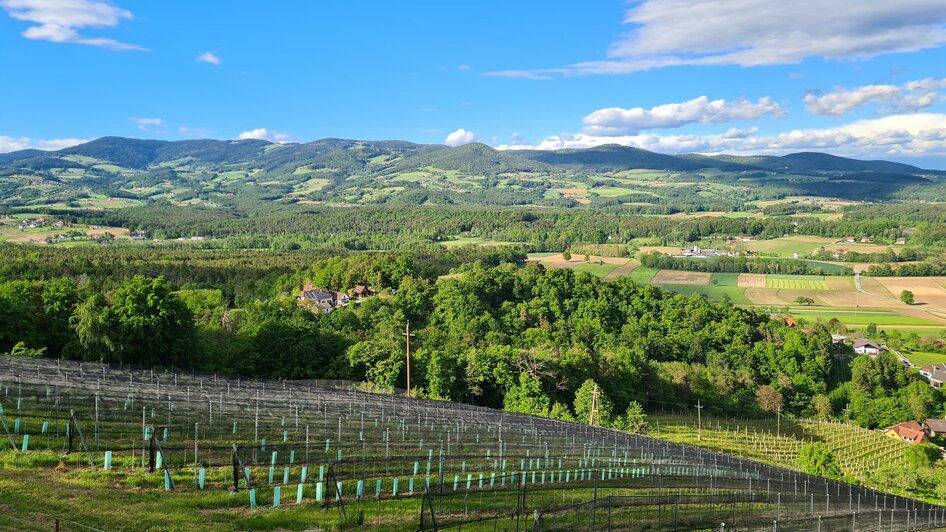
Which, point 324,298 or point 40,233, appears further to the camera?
point 40,233

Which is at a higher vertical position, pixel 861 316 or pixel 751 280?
pixel 751 280

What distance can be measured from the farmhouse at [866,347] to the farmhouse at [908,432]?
58.0 feet

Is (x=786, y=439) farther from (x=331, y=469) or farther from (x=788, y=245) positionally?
(x=788, y=245)

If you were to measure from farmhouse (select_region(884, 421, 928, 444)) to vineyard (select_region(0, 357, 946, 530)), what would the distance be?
106 ft

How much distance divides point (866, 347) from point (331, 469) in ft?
266

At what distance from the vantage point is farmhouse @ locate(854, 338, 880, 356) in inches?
2982

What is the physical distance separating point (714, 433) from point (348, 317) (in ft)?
125

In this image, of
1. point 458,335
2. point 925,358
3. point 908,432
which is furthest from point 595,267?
point 908,432

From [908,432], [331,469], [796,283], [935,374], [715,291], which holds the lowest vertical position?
[908,432]

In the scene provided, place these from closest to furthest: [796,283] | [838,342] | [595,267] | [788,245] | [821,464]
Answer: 1. [821,464]
2. [838,342]
3. [796,283]
4. [595,267]
5. [788,245]

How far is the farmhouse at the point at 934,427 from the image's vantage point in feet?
190

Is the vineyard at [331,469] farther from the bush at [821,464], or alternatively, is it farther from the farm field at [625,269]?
the farm field at [625,269]

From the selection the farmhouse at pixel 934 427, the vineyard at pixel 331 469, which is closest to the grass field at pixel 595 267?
the farmhouse at pixel 934 427

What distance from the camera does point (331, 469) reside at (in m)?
13.8
